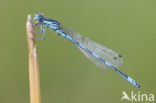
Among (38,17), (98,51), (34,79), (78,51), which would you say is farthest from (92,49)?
(34,79)

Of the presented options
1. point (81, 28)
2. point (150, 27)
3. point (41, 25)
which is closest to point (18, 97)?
point (41, 25)

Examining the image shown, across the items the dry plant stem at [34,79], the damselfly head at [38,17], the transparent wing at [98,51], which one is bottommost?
the dry plant stem at [34,79]

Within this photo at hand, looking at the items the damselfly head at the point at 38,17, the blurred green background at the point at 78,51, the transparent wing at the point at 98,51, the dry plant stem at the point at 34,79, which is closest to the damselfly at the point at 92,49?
the transparent wing at the point at 98,51

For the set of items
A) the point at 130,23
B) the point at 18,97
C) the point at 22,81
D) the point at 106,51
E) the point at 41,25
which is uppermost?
the point at 130,23

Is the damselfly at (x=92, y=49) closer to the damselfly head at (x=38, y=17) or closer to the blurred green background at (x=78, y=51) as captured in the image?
the damselfly head at (x=38, y=17)

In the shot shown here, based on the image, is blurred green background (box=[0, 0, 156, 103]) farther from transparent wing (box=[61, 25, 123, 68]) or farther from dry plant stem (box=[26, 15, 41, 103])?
dry plant stem (box=[26, 15, 41, 103])

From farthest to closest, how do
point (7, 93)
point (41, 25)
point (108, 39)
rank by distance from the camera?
point (108, 39), point (7, 93), point (41, 25)

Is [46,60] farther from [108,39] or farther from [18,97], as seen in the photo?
[108,39]
